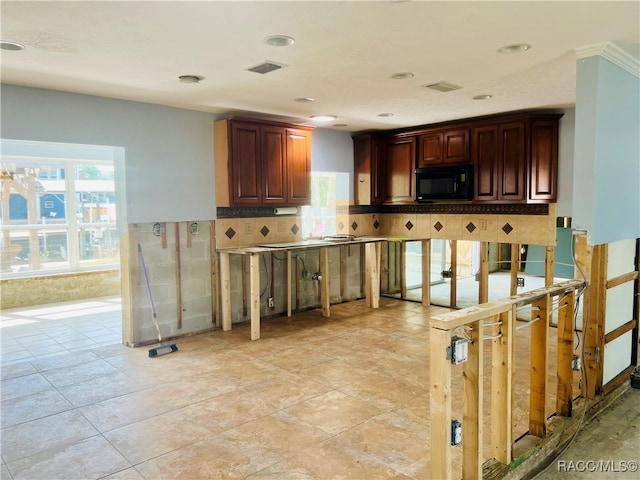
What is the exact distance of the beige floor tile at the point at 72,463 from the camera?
8.21 ft

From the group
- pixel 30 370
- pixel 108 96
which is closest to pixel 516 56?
pixel 108 96

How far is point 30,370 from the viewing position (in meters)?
4.13

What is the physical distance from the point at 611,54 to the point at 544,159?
2.20 metres

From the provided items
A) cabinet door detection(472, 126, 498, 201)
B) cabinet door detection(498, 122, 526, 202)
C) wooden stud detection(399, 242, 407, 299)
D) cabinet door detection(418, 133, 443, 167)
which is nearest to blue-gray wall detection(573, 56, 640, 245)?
cabinet door detection(498, 122, 526, 202)

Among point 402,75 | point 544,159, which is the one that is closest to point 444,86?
point 402,75

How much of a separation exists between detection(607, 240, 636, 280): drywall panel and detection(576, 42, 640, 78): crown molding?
4.32 feet

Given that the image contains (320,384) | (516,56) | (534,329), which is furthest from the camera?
(320,384)

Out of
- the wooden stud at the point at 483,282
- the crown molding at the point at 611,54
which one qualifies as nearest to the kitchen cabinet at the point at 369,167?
the wooden stud at the point at 483,282

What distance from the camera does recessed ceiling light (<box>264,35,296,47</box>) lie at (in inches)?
110

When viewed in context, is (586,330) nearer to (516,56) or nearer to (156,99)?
(516,56)

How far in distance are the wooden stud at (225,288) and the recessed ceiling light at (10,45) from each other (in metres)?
2.69

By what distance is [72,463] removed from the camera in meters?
2.62

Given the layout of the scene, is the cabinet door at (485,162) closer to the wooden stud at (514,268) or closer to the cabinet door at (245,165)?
the wooden stud at (514,268)

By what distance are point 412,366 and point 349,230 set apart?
9.86 feet
